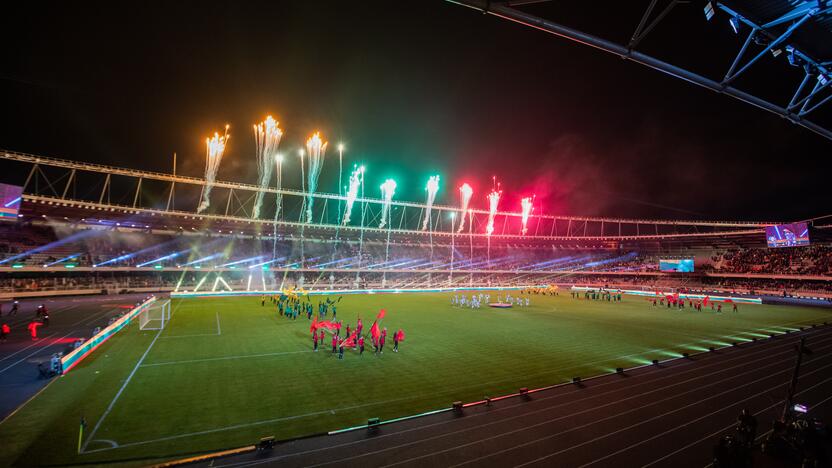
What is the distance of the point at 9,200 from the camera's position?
32031mm

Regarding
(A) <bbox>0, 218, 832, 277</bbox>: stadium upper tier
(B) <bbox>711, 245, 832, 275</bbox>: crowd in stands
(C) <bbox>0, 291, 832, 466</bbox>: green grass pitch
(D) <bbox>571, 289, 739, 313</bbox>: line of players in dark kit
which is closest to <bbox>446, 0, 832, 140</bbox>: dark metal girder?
(C) <bbox>0, 291, 832, 466</bbox>: green grass pitch

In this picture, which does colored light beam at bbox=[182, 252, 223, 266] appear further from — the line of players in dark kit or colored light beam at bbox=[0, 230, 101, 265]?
the line of players in dark kit

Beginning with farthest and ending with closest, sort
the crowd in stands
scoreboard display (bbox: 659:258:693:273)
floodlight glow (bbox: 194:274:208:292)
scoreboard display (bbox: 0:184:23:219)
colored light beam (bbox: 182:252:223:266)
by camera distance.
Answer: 1. scoreboard display (bbox: 659:258:693:273)
2. colored light beam (bbox: 182:252:223:266)
3. the crowd in stands
4. floodlight glow (bbox: 194:274:208:292)
5. scoreboard display (bbox: 0:184:23:219)

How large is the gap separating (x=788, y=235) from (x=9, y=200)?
8498cm

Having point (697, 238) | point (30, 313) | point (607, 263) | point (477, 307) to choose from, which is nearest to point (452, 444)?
point (477, 307)

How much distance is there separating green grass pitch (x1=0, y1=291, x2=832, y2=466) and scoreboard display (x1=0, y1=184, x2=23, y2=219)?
2236 centimetres

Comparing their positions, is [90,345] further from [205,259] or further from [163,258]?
[205,259]

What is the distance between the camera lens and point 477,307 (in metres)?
35.6

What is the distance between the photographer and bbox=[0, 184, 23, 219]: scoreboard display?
31808mm

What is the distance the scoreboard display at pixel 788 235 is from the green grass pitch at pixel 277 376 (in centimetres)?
2661

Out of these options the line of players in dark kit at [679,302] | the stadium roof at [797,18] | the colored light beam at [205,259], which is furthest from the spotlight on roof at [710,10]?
the colored light beam at [205,259]

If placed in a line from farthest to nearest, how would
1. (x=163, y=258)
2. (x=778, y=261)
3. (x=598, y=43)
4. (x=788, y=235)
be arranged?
(x=778, y=261) < (x=163, y=258) < (x=788, y=235) < (x=598, y=43)

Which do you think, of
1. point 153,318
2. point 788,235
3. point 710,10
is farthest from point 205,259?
point 788,235

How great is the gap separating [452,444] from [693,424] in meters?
6.50
